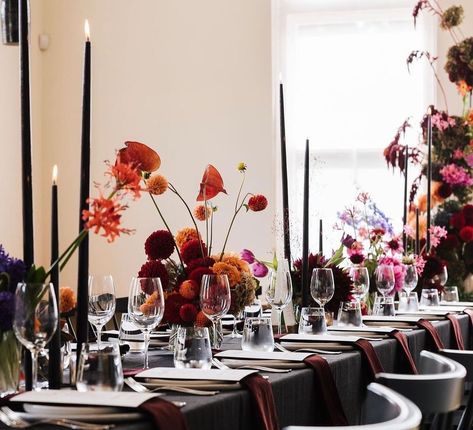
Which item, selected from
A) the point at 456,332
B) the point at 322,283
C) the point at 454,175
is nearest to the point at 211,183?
the point at 322,283

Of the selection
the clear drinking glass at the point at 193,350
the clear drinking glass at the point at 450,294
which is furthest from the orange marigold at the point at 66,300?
the clear drinking glass at the point at 450,294

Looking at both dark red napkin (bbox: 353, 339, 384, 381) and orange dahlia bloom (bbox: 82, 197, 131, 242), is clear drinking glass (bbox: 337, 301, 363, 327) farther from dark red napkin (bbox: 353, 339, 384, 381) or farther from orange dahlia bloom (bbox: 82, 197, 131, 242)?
orange dahlia bloom (bbox: 82, 197, 131, 242)

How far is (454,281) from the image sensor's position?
202 inches

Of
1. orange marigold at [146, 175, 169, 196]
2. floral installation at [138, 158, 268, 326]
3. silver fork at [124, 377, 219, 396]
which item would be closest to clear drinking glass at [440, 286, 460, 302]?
floral installation at [138, 158, 268, 326]

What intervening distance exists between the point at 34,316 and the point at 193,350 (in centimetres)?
53

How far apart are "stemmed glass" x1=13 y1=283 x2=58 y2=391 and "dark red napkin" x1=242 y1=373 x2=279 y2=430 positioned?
422 mm

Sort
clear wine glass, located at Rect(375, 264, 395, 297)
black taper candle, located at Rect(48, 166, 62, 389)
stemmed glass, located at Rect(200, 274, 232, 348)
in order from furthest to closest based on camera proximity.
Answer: clear wine glass, located at Rect(375, 264, 395, 297), stemmed glass, located at Rect(200, 274, 232, 348), black taper candle, located at Rect(48, 166, 62, 389)

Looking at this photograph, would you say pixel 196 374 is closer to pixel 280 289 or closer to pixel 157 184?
pixel 157 184

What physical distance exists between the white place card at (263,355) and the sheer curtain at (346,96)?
4.44 meters

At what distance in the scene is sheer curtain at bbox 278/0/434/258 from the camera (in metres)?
6.95

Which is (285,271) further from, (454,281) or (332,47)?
(332,47)

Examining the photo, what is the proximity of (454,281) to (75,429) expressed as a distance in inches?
151

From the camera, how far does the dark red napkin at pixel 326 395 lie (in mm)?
2369

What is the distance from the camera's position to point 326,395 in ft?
7.80
